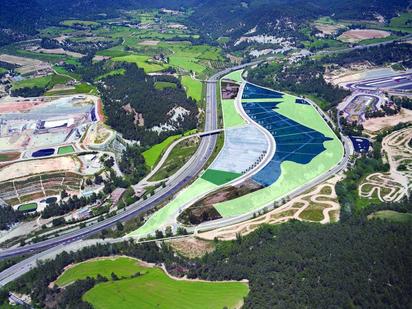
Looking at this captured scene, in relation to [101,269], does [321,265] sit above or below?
above

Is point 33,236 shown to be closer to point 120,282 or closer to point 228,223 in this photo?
point 120,282

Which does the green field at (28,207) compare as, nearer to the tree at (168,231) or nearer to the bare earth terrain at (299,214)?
the tree at (168,231)

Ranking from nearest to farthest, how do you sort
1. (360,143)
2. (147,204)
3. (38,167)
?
(147,204)
(38,167)
(360,143)

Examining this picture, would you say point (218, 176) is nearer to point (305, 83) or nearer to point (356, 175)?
point (356, 175)

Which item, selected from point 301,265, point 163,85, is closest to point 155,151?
point 163,85

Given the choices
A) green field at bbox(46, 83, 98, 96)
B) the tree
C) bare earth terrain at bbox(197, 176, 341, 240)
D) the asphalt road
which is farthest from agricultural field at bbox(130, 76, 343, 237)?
green field at bbox(46, 83, 98, 96)

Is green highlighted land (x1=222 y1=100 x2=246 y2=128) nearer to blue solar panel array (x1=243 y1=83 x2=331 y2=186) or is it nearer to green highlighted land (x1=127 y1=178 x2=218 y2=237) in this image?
blue solar panel array (x1=243 y1=83 x2=331 y2=186)

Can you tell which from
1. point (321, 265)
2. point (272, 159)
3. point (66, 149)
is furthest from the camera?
point (66, 149)
